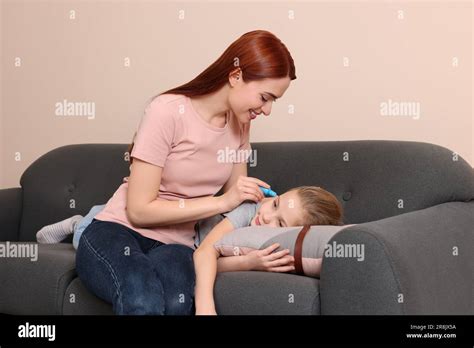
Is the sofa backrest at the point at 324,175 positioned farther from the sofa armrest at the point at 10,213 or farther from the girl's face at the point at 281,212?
the girl's face at the point at 281,212

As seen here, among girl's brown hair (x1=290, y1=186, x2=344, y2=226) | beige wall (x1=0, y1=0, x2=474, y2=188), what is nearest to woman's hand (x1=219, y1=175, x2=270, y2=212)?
girl's brown hair (x1=290, y1=186, x2=344, y2=226)

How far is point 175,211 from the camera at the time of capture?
2.19 meters

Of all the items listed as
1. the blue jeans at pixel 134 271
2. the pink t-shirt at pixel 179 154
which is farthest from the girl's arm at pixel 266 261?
the pink t-shirt at pixel 179 154

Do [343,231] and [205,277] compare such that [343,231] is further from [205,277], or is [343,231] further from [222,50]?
[222,50]

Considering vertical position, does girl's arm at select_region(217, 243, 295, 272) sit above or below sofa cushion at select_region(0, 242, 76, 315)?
above

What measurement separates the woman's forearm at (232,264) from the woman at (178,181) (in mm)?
91

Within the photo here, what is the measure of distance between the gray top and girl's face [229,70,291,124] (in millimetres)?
264

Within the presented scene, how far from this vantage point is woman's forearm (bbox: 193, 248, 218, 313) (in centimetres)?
202

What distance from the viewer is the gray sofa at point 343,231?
1.88 metres

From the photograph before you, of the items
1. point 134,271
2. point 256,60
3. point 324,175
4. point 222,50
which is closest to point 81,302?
point 134,271

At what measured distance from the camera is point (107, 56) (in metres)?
3.63

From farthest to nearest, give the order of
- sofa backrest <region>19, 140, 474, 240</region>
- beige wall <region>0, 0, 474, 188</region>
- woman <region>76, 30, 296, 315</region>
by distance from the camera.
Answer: beige wall <region>0, 0, 474, 188</region>, sofa backrest <region>19, 140, 474, 240</region>, woman <region>76, 30, 296, 315</region>

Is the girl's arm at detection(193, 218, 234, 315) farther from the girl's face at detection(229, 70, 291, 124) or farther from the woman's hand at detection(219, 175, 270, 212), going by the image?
the girl's face at detection(229, 70, 291, 124)

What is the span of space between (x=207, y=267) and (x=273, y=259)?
19 centimetres
